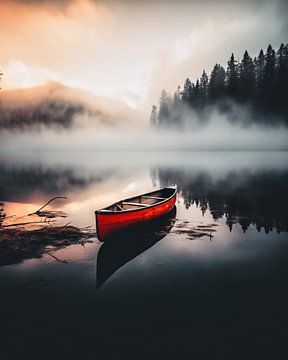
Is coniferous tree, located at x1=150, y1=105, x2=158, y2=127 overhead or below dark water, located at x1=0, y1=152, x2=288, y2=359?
overhead

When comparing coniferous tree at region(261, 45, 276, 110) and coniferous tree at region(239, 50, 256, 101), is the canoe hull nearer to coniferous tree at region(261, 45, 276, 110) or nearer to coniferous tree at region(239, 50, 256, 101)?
coniferous tree at region(261, 45, 276, 110)

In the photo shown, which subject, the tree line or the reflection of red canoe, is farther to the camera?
the tree line

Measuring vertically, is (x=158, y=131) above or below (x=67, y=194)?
above

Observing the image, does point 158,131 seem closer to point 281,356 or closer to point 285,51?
point 285,51

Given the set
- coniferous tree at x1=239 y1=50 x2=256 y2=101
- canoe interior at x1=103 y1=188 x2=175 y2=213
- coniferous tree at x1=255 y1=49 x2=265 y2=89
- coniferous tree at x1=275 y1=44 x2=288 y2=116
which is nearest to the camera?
canoe interior at x1=103 y1=188 x2=175 y2=213

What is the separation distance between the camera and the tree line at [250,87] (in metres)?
80.3

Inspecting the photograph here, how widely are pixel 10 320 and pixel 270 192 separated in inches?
1067

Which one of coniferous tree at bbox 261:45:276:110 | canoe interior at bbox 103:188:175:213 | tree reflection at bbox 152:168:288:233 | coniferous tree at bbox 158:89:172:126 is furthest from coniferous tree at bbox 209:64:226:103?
canoe interior at bbox 103:188:175:213

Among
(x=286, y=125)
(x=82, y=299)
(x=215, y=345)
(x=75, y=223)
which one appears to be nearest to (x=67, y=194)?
(x=75, y=223)

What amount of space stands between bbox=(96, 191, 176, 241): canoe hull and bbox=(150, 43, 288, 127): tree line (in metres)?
81.0

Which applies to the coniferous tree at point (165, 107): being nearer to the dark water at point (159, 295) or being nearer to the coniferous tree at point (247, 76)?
the coniferous tree at point (247, 76)

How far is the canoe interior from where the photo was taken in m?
15.9

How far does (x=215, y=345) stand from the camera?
660cm

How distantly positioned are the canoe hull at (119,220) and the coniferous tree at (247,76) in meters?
84.8
